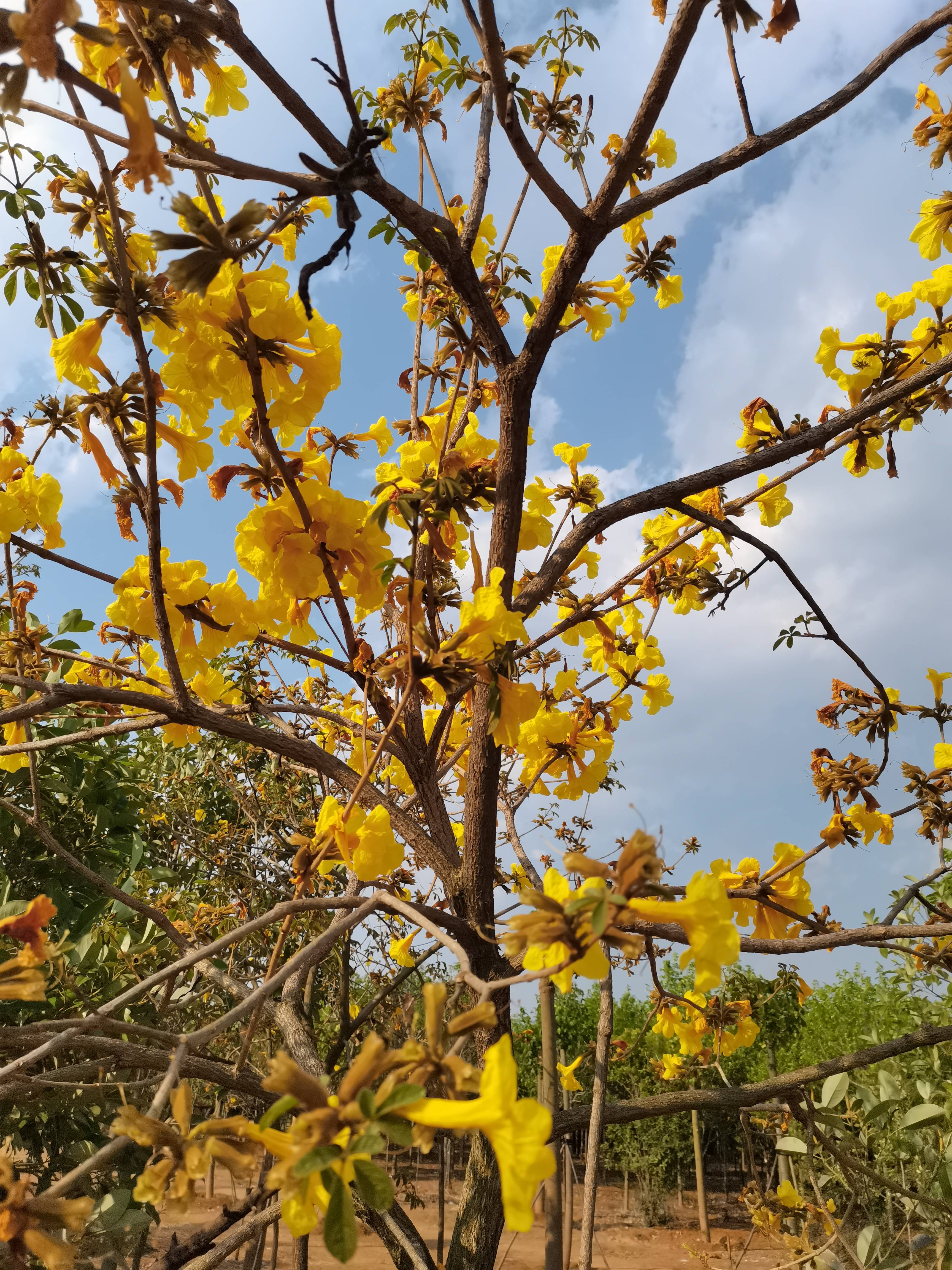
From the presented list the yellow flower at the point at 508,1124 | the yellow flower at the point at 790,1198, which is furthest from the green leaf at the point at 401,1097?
the yellow flower at the point at 790,1198

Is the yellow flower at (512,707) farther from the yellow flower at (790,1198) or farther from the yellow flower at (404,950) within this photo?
the yellow flower at (790,1198)

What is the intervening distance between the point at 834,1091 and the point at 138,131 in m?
2.62

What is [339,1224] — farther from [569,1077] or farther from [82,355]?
[569,1077]

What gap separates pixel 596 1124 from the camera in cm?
166

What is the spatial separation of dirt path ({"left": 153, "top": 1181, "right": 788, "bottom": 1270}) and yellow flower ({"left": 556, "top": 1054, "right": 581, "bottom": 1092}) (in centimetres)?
458

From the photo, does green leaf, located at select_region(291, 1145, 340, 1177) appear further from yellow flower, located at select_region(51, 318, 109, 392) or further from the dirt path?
the dirt path

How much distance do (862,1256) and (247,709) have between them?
1.92 metres

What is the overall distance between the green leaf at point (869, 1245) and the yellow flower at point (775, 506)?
69.0 inches

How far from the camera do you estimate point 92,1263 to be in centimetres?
151

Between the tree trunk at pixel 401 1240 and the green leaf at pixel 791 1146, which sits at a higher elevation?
the green leaf at pixel 791 1146

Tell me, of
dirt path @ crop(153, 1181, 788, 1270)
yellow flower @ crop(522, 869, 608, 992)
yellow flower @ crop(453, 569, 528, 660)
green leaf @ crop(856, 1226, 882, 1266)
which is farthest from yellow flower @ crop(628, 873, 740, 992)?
dirt path @ crop(153, 1181, 788, 1270)

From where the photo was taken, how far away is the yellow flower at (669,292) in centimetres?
218

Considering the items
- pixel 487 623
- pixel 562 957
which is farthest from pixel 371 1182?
pixel 487 623

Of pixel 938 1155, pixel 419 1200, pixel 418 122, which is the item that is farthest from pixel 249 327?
pixel 419 1200
